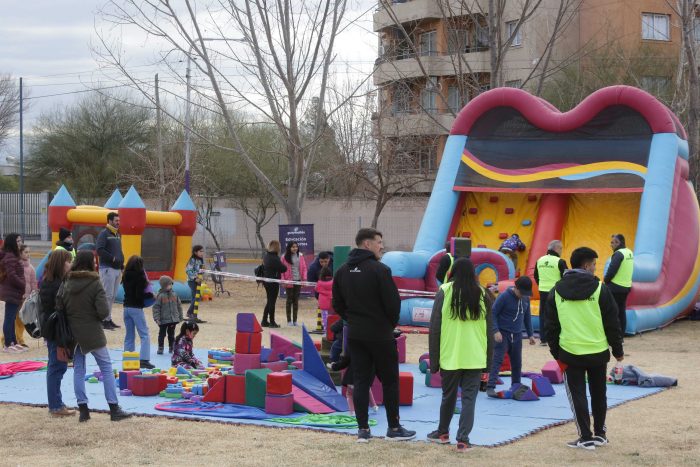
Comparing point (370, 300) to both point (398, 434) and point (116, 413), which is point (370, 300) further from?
point (116, 413)

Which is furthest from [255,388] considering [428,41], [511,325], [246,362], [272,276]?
[428,41]

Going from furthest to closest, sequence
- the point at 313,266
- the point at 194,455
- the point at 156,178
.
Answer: the point at 156,178
the point at 313,266
the point at 194,455

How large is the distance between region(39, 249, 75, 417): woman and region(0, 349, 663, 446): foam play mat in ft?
1.50

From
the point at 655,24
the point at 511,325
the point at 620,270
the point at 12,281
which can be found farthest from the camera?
the point at 655,24

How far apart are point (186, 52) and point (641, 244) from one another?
377 inches

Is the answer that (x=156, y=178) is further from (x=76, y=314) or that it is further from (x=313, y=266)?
(x=76, y=314)

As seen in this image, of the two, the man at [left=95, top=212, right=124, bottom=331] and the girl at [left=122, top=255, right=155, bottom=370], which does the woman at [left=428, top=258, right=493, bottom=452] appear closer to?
the girl at [left=122, top=255, right=155, bottom=370]

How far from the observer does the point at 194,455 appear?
25.5 ft

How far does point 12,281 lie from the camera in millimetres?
13867

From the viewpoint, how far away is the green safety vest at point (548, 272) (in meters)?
14.8

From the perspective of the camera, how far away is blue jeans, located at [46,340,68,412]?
9.26m

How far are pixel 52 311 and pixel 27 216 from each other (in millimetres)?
36822

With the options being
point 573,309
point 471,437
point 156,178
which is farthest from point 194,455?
point 156,178

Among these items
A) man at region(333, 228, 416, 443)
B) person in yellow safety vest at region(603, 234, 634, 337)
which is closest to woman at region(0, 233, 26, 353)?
man at region(333, 228, 416, 443)
